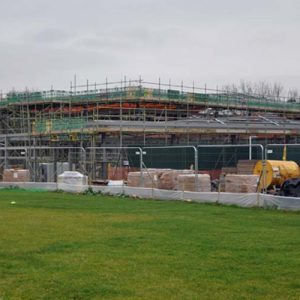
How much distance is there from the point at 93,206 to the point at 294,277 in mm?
13970

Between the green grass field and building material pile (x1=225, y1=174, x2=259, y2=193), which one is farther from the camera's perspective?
building material pile (x1=225, y1=174, x2=259, y2=193)

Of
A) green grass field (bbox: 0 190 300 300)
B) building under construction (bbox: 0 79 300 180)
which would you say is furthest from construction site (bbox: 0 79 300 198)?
green grass field (bbox: 0 190 300 300)

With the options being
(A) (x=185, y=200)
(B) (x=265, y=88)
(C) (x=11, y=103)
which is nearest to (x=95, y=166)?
(A) (x=185, y=200)

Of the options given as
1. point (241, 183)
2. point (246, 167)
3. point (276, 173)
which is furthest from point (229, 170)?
point (241, 183)

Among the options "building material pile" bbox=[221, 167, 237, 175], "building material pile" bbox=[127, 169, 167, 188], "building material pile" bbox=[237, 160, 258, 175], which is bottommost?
"building material pile" bbox=[127, 169, 167, 188]

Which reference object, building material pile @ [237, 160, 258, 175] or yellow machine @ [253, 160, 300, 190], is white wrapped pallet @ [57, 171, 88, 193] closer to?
building material pile @ [237, 160, 258, 175]

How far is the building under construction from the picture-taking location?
38.9 meters

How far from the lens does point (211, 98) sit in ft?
175

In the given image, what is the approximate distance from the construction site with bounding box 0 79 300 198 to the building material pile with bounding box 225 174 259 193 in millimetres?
2947

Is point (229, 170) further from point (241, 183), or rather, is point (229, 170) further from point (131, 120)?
point (131, 120)

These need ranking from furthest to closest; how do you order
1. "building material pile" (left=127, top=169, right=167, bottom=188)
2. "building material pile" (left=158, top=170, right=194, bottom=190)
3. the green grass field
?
"building material pile" (left=127, top=169, right=167, bottom=188)
"building material pile" (left=158, top=170, right=194, bottom=190)
the green grass field

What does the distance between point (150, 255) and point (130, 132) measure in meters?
27.9

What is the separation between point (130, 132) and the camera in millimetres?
39062

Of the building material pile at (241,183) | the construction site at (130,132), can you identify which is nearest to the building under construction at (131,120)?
the construction site at (130,132)
